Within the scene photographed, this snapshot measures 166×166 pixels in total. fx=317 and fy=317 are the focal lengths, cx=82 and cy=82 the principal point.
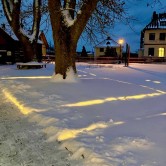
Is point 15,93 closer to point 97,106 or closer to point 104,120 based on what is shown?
point 97,106

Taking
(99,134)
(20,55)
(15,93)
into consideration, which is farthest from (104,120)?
(20,55)

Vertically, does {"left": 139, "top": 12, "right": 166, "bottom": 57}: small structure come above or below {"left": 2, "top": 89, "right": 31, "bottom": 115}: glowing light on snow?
above

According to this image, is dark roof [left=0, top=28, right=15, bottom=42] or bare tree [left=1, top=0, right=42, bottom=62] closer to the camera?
bare tree [left=1, top=0, right=42, bottom=62]

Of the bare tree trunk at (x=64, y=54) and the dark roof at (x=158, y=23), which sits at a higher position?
the dark roof at (x=158, y=23)

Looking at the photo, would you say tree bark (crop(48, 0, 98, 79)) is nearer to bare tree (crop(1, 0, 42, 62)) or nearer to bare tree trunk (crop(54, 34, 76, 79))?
bare tree trunk (crop(54, 34, 76, 79))

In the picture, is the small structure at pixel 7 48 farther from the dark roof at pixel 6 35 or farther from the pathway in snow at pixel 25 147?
the pathway in snow at pixel 25 147

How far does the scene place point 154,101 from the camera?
877 centimetres

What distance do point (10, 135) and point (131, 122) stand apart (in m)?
2.31

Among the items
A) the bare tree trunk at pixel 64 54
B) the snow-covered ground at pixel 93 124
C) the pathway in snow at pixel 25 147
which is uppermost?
the bare tree trunk at pixel 64 54

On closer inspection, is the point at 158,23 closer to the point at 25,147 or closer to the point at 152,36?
the point at 152,36

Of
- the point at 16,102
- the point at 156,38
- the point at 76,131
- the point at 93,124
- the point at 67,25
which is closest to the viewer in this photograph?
the point at 76,131

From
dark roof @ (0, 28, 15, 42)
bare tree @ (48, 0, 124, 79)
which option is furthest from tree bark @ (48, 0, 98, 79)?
dark roof @ (0, 28, 15, 42)

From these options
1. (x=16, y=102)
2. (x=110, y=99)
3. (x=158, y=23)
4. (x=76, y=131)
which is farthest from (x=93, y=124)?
(x=158, y=23)

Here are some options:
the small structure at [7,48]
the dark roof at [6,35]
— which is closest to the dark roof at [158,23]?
the small structure at [7,48]
